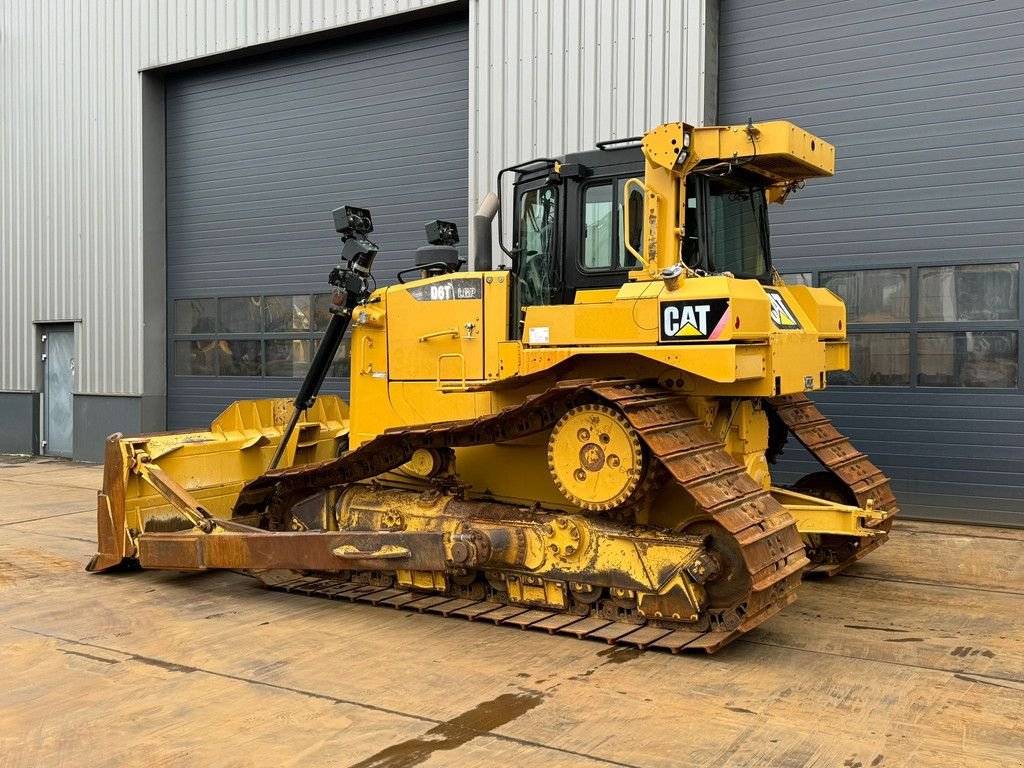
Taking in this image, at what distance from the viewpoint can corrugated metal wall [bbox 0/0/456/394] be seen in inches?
597

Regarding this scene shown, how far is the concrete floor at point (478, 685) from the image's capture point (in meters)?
4.16

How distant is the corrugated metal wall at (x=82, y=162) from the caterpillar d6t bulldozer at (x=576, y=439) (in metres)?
8.69

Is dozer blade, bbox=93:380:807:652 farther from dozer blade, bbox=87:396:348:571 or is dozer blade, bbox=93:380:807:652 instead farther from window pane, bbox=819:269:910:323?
window pane, bbox=819:269:910:323

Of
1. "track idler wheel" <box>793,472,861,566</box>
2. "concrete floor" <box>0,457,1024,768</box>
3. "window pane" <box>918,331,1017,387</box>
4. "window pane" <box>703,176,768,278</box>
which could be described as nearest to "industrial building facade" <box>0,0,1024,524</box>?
"window pane" <box>918,331,1017,387</box>

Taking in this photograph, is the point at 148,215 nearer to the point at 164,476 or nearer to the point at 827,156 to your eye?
the point at 164,476

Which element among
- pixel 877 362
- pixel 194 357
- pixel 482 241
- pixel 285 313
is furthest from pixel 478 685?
pixel 194 357

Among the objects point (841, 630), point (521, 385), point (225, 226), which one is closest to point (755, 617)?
point (841, 630)

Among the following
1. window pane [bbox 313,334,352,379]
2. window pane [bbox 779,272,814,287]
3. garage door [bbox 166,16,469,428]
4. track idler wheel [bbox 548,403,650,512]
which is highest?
garage door [bbox 166,16,469,428]

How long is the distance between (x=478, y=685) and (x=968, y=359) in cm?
683

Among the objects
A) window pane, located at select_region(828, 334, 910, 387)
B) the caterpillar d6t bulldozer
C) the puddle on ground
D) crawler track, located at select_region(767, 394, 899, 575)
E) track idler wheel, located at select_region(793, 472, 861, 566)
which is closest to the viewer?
the puddle on ground

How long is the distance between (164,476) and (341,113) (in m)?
8.09

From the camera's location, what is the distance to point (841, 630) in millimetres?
5965

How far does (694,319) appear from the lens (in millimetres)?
5562

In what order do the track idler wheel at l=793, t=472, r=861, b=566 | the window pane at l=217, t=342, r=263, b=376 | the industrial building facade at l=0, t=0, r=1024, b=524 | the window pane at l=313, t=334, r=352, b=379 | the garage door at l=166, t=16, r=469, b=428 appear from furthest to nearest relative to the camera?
1. the window pane at l=217, t=342, r=263, b=376
2. the window pane at l=313, t=334, r=352, b=379
3. the garage door at l=166, t=16, r=469, b=428
4. the industrial building facade at l=0, t=0, r=1024, b=524
5. the track idler wheel at l=793, t=472, r=861, b=566
